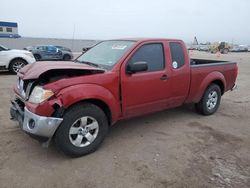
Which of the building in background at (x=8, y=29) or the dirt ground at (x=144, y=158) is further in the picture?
the building in background at (x=8, y=29)

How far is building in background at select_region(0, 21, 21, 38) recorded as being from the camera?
100 ft

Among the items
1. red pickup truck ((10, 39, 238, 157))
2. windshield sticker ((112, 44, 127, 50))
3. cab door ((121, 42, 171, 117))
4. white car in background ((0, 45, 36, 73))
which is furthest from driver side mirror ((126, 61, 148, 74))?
white car in background ((0, 45, 36, 73))

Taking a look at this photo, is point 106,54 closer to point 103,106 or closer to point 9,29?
point 103,106

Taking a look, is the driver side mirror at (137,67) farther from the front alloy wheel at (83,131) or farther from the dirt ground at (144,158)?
the dirt ground at (144,158)

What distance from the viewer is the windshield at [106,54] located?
14.2 feet

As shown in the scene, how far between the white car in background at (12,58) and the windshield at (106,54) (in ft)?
25.6

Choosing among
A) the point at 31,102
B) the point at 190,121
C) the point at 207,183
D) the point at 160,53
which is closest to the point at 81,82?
the point at 31,102

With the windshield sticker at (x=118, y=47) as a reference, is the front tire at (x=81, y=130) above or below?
below

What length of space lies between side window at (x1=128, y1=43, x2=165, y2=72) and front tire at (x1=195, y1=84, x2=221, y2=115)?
165 cm

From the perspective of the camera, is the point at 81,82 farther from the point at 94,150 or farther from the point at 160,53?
the point at 160,53

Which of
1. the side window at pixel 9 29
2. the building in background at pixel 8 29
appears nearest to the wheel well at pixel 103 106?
the building in background at pixel 8 29

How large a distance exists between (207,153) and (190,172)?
28.1 inches

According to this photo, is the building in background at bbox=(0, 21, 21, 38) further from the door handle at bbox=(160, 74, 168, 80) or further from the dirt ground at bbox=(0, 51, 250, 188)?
the door handle at bbox=(160, 74, 168, 80)

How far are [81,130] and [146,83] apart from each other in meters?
1.41
